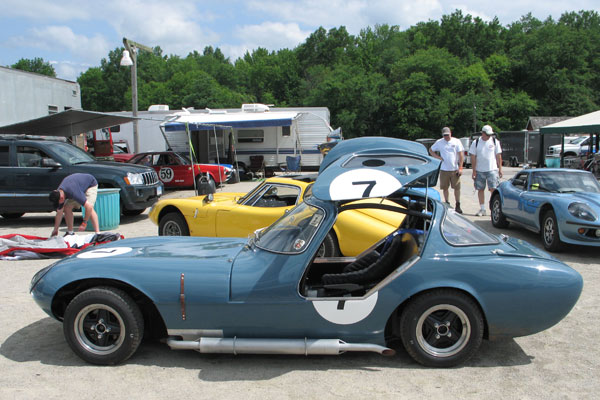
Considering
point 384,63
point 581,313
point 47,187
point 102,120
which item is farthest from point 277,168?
point 384,63

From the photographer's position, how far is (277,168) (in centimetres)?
2228

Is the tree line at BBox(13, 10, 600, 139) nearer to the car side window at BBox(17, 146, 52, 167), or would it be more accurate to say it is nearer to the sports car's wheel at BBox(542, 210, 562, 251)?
the car side window at BBox(17, 146, 52, 167)

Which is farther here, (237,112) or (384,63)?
(384,63)

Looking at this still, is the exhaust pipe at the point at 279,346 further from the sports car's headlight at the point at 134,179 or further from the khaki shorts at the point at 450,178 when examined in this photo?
the sports car's headlight at the point at 134,179

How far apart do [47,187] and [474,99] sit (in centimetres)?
4435

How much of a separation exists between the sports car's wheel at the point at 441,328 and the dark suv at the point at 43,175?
324 inches

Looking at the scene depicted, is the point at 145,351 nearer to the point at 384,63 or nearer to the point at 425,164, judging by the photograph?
the point at 425,164

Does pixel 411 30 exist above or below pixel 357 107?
above

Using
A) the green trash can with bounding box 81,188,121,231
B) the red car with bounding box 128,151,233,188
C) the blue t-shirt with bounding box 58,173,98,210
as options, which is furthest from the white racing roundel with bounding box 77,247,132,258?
the red car with bounding box 128,151,233,188

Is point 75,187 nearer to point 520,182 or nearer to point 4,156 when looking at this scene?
point 4,156

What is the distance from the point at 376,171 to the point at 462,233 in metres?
0.83

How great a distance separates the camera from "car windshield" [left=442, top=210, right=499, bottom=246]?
361 cm

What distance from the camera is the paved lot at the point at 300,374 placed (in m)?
3.17

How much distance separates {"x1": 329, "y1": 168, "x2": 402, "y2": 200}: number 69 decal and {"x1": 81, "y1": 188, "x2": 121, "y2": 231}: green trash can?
7088 mm
